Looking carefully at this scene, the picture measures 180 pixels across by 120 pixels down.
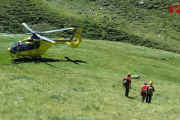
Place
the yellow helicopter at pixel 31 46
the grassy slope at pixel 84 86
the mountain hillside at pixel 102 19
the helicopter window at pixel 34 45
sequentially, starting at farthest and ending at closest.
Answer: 1. the mountain hillside at pixel 102 19
2. the helicopter window at pixel 34 45
3. the yellow helicopter at pixel 31 46
4. the grassy slope at pixel 84 86

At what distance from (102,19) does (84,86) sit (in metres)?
61.6

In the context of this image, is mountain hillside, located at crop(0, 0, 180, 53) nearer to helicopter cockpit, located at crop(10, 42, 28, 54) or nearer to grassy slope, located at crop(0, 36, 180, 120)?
grassy slope, located at crop(0, 36, 180, 120)

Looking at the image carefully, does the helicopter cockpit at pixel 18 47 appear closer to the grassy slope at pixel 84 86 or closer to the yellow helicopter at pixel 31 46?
the yellow helicopter at pixel 31 46

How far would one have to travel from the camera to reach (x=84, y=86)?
77.0 ft

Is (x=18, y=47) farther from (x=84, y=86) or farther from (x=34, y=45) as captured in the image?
(x=84, y=86)

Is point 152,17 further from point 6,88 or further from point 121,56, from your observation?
point 6,88

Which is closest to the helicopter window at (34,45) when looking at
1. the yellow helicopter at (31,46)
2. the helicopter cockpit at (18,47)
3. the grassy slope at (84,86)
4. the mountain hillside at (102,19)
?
the yellow helicopter at (31,46)

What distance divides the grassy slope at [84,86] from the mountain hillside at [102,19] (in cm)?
1913

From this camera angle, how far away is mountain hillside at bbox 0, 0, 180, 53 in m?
68.8

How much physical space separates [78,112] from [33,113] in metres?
2.66

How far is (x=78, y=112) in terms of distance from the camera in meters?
13.4

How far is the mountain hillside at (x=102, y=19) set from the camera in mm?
68812

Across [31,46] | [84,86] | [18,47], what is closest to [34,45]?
[31,46]

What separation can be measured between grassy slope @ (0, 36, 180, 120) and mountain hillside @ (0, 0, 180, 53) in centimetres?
1913
